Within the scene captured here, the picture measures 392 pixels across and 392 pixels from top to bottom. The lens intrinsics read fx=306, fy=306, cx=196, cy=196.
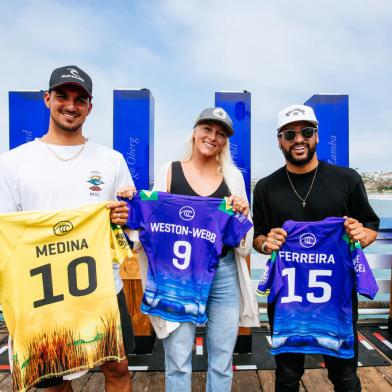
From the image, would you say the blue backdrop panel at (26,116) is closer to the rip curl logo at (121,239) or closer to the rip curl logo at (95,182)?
the rip curl logo at (95,182)

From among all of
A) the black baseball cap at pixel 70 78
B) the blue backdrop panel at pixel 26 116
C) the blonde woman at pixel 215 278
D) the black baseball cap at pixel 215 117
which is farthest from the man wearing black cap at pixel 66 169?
the blue backdrop panel at pixel 26 116

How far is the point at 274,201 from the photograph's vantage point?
200 cm

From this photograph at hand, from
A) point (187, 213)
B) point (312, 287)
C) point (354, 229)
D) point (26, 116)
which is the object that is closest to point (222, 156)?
point (187, 213)

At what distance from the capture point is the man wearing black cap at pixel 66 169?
5.52ft

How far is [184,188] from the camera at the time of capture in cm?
187

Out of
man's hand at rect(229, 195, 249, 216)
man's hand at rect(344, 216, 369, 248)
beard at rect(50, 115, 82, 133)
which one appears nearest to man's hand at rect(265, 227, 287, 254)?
man's hand at rect(229, 195, 249, 216)

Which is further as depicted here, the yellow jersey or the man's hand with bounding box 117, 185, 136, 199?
the man's hand with bounding box 117, 185, 136, 199

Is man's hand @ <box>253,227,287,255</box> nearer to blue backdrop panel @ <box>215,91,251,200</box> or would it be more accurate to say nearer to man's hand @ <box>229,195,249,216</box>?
man's hand @ <box>229,195,249,216</box>

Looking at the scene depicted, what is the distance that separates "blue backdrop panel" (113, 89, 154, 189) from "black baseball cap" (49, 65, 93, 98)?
2.04 meters

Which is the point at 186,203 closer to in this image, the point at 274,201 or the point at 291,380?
the point at 274,201

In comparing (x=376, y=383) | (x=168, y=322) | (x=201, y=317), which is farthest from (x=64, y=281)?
(x=376, y=383)

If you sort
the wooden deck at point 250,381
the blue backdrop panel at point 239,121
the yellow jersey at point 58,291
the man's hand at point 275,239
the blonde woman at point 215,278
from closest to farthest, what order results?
the yellow jersey at point 58,291, the blonde woman at point 215,278, the man's hand at point 275,239, the wooden deck at point 250,381, the blue backdrop panel at point 239,121

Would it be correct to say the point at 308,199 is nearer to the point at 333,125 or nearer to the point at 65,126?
the point at 65,126

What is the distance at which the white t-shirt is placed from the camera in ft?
5.50
